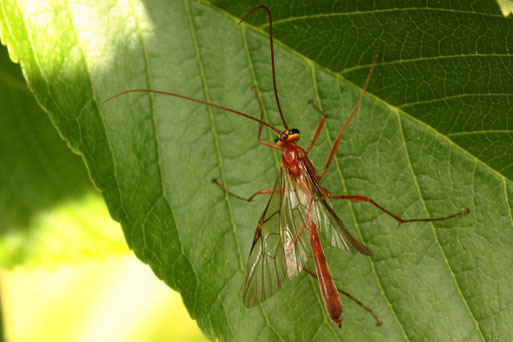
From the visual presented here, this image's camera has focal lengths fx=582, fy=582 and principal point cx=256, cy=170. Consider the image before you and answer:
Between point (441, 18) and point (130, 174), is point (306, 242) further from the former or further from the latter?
point (441, 18)

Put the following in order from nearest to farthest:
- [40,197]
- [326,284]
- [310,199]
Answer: [326,284] < [310,199] < [40,197]

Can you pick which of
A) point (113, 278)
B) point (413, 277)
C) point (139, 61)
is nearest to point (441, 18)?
point (413, 277)

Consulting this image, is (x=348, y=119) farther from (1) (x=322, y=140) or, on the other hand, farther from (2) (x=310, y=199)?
(2) (x=310, y=199)

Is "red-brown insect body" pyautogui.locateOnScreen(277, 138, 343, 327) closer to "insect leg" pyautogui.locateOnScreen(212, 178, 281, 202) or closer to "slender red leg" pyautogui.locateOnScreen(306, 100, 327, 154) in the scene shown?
"slender red leg" pyautogui.locateOnScreen(306, 100, 327, 154)

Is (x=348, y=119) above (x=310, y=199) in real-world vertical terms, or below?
above

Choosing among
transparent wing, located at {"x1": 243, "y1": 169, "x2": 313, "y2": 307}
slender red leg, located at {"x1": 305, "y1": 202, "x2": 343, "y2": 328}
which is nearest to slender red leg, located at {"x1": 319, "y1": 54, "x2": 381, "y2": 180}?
transparent wing, located at {"x1": 243, "y1": 169, "x2": 313, "y2": 307}

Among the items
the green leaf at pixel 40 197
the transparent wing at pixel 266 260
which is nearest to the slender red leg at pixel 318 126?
the transparent wing at pixel 266 260

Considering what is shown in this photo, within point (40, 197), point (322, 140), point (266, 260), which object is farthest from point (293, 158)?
point (40, 197)

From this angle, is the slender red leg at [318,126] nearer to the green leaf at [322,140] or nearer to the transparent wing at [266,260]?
the green leaf at [322,140]
